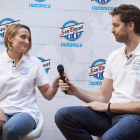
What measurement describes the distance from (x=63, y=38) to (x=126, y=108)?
4.23 ft

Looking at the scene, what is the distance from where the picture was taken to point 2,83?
154 cm

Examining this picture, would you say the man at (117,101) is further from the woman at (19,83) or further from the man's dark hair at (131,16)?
the woman at (19,83)

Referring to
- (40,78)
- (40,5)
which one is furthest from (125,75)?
(40,5)

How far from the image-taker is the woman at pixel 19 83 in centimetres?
143

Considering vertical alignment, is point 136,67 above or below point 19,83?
above

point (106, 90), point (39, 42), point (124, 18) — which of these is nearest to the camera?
point (124, 18)

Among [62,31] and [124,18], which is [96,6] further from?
[124,18]

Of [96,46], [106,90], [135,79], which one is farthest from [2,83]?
[96,46]

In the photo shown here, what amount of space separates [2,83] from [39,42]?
86 cm

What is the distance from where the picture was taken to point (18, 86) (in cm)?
154

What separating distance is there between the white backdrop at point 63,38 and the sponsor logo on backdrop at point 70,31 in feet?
0.04

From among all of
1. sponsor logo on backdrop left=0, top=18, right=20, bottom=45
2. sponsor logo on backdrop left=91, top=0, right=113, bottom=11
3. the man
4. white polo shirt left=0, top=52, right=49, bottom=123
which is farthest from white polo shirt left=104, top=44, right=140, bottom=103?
sponsor logo on backdrop left=0, top=18, right=20, bottom=45

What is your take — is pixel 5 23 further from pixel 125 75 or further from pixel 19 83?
pixel 125 75

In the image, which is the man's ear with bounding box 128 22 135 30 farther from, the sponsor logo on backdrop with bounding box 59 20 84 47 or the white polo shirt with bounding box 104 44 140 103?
the sponsor logo on backdrop with bounding box 59 20 84 47
